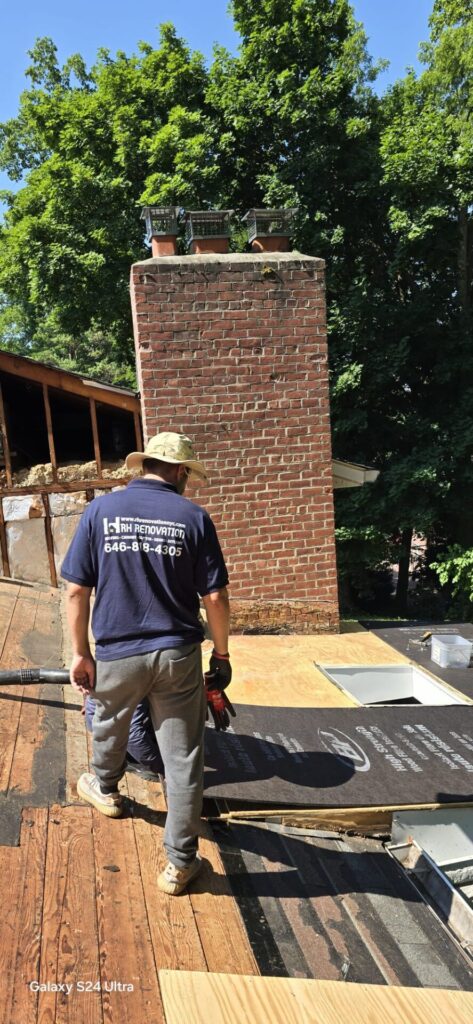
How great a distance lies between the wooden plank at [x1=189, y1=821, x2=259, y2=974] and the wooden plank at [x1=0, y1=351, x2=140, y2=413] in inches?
203

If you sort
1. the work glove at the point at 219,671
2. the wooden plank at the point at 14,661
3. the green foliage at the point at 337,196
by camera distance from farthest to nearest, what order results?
the green foliage at the point at 337,196, the wooden plank at the point at 14,661, the work glove at the point at 219,671

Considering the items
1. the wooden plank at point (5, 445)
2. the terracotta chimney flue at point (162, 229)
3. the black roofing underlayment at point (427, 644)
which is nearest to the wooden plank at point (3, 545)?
the wooden plank at point (5, 445)

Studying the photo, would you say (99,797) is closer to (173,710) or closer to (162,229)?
(173,710)

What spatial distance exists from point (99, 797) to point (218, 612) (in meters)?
1.08

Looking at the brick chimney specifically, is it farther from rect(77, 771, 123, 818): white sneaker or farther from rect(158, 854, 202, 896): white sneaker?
rect(158, 854, 202, 896): white sneaker

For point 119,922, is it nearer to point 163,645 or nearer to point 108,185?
point 163,645

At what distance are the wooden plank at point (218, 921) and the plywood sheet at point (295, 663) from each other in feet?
5.54

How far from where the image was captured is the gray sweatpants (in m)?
2.55

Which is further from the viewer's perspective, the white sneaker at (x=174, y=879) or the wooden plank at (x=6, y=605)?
the wooden plank at (x=6, y=605)

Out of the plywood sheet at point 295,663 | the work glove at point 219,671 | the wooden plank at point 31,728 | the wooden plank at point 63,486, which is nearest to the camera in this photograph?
the work glove at point 219,671

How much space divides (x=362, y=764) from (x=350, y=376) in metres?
11.9

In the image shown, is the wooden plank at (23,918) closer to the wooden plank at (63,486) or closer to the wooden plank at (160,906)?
the wooden plank at (160,906)

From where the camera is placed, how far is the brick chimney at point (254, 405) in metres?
6.02

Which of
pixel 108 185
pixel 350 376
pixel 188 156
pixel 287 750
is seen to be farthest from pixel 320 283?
pixel 108 185
